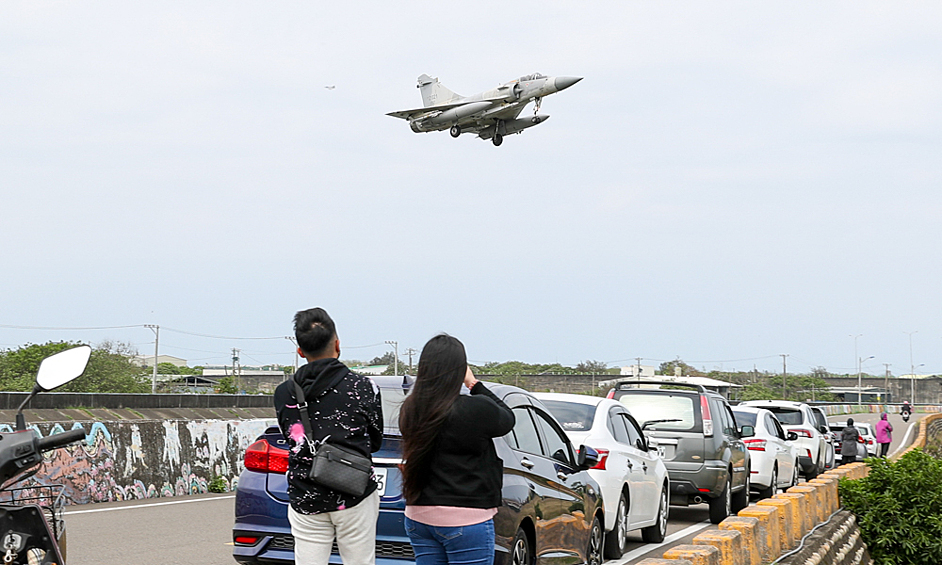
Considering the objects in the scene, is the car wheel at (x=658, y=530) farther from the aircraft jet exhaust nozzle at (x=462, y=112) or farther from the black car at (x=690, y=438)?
the aircraft jet exhaust nozzle at (x=462, y=112)

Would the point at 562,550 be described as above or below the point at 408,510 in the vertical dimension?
below

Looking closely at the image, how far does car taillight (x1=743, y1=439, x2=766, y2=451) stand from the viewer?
18000 mm

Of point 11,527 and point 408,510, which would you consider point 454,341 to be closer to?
point 408,510

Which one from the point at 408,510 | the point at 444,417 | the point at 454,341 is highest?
the point at 454,341

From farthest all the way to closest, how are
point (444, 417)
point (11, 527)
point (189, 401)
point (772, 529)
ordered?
point (189, 401) < point (772, 529) < point (444, 417) < point (11, 527)

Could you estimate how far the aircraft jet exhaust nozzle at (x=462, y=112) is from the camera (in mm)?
42688

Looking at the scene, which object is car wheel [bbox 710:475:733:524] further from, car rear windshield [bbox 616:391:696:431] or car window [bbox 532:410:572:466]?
car window [bbox 532:410:572:466]

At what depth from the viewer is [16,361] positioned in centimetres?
8094

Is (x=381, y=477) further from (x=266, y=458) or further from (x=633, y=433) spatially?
(x=633, y=433)

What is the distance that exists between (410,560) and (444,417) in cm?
206

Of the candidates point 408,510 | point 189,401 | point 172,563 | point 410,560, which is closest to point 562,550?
point 410,560

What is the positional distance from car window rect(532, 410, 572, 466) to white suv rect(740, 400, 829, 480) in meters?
14.7

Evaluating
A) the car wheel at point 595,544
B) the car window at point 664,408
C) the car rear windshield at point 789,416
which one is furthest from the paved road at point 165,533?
the car rear windshield at point 789,416

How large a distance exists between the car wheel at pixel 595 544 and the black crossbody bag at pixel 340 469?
4.37m
